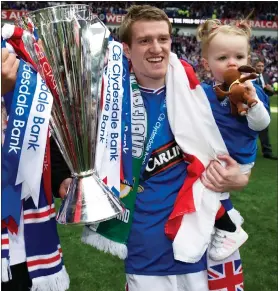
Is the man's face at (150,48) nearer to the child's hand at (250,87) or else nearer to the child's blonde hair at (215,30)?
the child's blonde hair at (215,30)

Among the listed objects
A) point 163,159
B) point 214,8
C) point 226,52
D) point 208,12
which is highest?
point 226,52

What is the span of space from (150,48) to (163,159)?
403 millimetres

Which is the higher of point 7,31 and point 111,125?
point 7,31

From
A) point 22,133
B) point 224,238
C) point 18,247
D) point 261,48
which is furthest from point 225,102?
point 261,48

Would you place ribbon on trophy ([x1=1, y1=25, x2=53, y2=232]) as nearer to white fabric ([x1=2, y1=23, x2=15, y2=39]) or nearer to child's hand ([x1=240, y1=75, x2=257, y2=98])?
white fabric ([x1=2, y1=23, x2=15, y2=39])

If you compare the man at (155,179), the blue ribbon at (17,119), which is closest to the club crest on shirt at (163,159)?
the man at (155,179)

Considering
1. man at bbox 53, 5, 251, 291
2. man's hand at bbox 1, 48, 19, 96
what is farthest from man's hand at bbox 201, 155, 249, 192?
man's hand at bbox 1, 48, 19, 96

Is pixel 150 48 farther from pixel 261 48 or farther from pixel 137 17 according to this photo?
pixel 261 48

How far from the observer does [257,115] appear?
1.54m

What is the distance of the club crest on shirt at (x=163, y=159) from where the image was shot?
1.70 m

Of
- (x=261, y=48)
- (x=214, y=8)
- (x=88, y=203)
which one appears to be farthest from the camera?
(x=214, y=8)

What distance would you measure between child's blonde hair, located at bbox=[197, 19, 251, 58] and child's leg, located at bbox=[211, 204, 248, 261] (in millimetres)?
638

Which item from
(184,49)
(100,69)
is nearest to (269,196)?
(100,69)

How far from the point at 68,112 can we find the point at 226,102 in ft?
1.96
